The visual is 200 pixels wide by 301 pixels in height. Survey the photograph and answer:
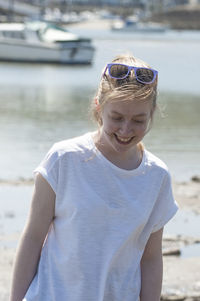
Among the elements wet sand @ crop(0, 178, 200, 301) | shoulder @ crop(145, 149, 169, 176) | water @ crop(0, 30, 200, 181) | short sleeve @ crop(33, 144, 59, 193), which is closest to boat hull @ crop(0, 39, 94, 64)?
water @ crop(0, 30, 200, 181)

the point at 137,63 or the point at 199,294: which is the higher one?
the point at 137,63

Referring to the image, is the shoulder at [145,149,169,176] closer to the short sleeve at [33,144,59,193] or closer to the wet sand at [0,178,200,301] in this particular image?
the short sleeve at [33,144,59,193]

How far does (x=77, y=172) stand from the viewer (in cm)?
238

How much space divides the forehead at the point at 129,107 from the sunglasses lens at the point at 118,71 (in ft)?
0.26

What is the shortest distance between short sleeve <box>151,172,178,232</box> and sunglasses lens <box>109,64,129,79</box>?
349 mm

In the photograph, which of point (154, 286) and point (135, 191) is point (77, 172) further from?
point (154, 286)

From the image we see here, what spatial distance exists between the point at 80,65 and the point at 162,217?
35566 millimetres

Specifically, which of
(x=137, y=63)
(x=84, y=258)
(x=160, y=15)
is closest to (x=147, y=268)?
(x=84, y=258)

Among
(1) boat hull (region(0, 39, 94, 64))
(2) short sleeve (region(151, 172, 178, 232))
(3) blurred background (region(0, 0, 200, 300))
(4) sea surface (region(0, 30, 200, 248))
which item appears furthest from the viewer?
(1) boat hull (region(0, 39, 94, 64))

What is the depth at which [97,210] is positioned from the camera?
7.73 ft

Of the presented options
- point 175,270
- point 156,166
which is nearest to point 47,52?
point 175,270

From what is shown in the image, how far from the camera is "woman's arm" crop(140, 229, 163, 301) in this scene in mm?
2494

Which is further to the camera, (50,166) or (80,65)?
(80,65)

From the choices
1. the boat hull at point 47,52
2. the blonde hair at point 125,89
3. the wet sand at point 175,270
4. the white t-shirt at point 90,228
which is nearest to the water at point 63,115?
the blonde hair at point 125,89
